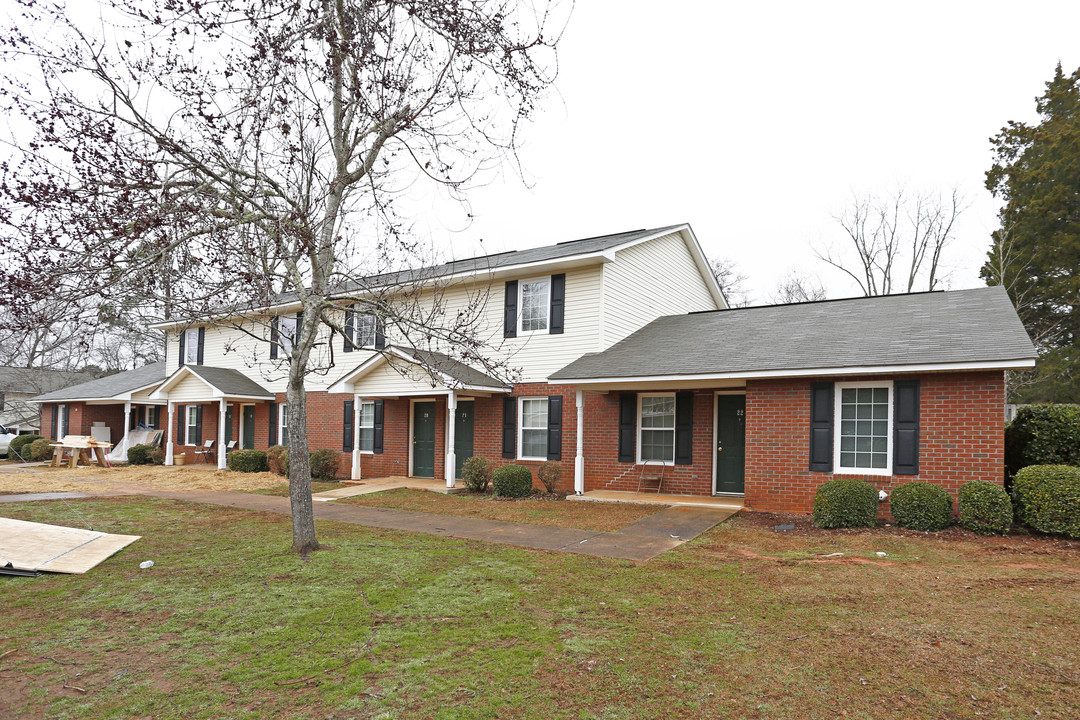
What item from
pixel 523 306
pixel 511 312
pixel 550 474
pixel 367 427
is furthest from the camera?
pixel 367 427

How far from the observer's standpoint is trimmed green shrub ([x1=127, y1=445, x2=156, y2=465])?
24484 millimetres

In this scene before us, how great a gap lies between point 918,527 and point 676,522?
11.9 ft

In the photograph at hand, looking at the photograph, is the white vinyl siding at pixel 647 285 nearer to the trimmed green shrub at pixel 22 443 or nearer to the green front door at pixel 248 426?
the green front door at pixel 248 426

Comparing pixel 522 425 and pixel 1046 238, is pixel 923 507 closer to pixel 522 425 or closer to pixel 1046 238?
pixel 522 425

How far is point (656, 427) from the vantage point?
14.9 meters

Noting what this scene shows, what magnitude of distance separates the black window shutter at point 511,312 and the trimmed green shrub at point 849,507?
856 centimetres

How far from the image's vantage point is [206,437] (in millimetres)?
24375

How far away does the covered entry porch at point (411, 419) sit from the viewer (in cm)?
1614

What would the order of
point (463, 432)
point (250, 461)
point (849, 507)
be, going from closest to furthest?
point (849, 507) < point (463, 432) < point (250, 461)

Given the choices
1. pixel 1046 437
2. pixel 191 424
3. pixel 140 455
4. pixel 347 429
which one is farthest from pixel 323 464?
pixel 1046 437

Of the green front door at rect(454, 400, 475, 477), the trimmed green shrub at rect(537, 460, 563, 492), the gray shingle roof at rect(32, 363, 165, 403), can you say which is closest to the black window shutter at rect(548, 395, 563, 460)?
the trimmed green shrub at rect(537, 460, 563, 492)

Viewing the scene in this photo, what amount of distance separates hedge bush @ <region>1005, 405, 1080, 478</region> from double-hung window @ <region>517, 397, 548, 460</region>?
936 centimetres

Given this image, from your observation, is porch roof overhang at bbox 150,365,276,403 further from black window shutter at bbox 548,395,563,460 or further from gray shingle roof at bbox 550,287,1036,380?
gray shingle roof at bbox 550,287,1036,380

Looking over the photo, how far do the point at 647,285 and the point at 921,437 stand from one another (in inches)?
313
